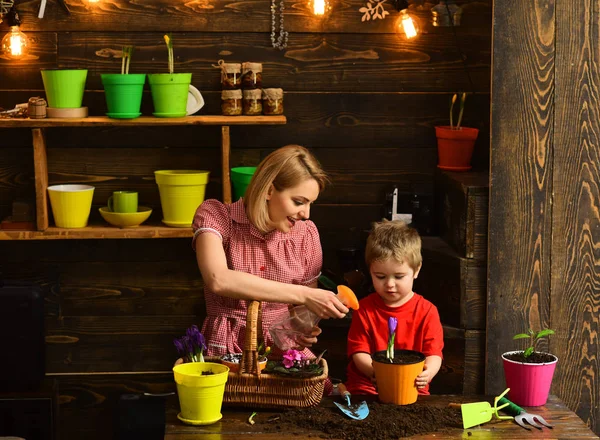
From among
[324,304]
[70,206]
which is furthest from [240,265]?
[70,206]

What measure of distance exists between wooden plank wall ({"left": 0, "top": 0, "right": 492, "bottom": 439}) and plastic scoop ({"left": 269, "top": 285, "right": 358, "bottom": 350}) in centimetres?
102

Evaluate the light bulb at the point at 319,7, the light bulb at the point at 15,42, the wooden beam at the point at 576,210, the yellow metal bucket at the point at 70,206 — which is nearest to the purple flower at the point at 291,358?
the wooden beam at the point at 576,210

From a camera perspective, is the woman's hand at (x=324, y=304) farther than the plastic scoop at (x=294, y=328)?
No

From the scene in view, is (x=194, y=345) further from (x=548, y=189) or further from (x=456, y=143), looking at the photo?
(x=456, y=143)

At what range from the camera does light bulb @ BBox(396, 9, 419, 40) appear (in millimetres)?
3354

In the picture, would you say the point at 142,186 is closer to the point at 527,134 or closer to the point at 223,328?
the point at 223,328

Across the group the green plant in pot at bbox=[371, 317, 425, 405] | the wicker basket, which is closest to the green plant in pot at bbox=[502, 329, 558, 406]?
the green plant in pot at bbox=[371, 317, 425, 405]

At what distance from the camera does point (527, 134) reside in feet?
9.43

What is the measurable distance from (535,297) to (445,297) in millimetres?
334

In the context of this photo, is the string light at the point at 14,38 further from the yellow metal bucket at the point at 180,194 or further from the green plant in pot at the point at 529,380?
the green plant in pot at the point at 529,380

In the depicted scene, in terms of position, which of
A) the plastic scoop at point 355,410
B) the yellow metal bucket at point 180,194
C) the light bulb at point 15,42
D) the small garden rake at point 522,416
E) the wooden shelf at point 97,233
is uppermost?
the light bulb at point 15,42

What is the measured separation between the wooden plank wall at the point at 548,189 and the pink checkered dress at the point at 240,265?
0.69m

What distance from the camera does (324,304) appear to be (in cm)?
244

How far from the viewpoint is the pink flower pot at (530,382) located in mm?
2322
